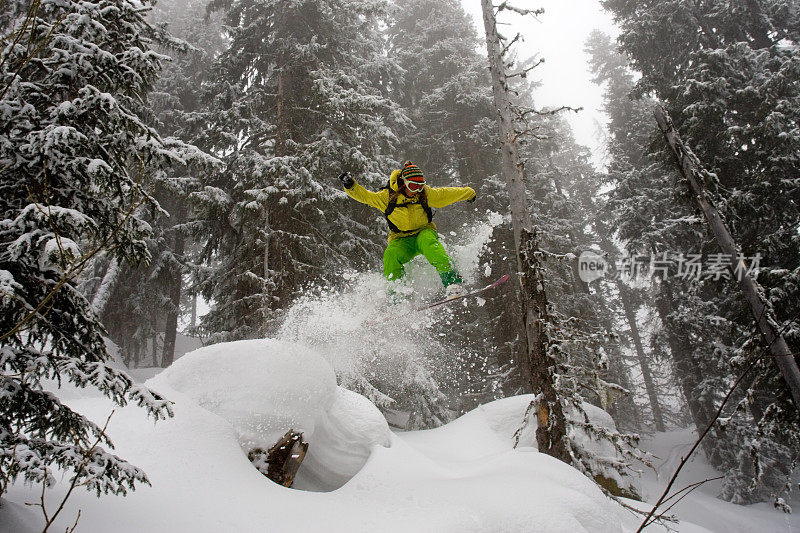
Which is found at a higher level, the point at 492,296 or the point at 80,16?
the point at 80,16

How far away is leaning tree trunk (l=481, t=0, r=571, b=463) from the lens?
5816 millimetres

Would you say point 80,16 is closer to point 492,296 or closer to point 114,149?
point 114,149

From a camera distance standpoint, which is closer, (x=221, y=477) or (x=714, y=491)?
(x=221, y=477)

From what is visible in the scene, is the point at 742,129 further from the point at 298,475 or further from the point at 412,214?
the point at 298,475

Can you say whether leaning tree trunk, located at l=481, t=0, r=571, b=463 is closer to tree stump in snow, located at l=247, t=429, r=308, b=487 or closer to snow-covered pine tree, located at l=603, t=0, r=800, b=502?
tree stump in snow, located at l=247, t=429, r=308, b=487

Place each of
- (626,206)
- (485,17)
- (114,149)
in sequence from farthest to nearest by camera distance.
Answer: (626,206), (485,17), (114,149)

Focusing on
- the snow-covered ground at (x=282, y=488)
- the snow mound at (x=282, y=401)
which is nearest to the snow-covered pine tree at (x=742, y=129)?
the snow-covered ground at (x=282, y=488)

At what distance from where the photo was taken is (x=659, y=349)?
56.1 feet

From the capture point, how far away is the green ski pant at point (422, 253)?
8.14 meters

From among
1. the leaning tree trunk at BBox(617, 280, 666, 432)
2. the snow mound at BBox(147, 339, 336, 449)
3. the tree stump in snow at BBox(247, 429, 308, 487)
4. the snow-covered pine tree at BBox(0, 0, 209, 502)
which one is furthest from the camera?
the leaning tree trunk at BBox(617, 280, 666, 432)

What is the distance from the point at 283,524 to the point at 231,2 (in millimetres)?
15487

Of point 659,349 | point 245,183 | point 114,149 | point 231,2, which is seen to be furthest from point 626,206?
point 114,149

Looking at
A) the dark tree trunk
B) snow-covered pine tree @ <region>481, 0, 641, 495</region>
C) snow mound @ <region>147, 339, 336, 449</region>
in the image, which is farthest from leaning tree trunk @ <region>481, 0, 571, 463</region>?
the dark tree trunk

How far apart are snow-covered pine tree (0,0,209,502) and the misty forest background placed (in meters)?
0.02
